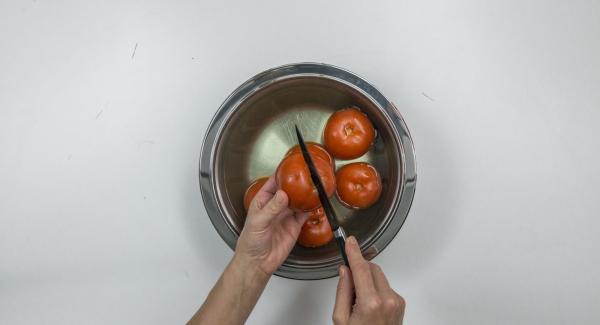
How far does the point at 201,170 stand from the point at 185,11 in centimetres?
42

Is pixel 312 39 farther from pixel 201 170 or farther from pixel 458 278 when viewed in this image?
pixel 458 278

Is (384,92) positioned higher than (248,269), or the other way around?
(384,92)

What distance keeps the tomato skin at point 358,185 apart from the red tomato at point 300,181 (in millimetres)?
64

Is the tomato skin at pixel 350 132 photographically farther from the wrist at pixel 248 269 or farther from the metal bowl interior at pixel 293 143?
the wrist at pixel 248 269

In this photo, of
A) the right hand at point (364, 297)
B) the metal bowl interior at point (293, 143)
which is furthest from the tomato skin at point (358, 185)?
the right hand at point (364, 297)

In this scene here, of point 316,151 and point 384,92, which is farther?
point 384,92

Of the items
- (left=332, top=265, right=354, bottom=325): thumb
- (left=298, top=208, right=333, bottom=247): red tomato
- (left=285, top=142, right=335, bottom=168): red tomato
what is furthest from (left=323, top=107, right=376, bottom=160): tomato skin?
(left=332, top=265, right=354, bottom=325): thumb

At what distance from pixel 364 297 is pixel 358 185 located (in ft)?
0.79

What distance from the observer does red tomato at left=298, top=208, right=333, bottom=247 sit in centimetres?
87

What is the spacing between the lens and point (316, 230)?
0.87 metres

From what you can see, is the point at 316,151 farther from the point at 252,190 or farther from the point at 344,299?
the point at 344,299

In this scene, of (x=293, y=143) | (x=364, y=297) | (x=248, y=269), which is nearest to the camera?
(x=364, y=297)

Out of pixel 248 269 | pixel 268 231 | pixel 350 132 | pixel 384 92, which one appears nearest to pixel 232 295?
pixel 248 269

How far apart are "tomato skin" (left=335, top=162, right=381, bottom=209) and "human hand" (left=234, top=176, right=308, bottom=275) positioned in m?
0.10
